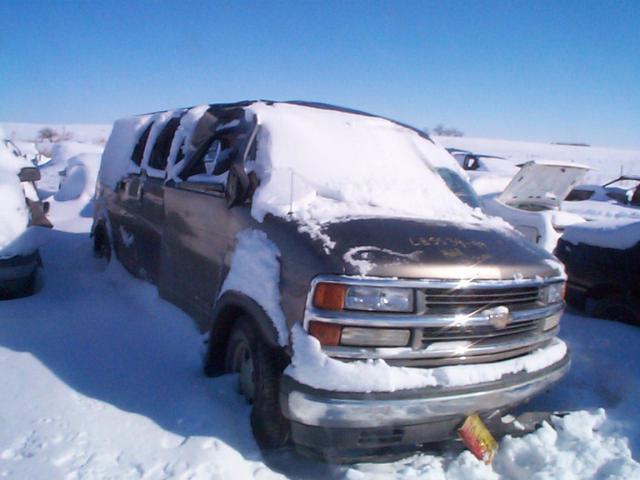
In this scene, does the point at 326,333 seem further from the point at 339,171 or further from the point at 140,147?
the point at 140,147

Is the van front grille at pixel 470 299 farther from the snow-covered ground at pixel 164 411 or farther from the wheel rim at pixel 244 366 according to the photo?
the wheel rim at pixel 244 366

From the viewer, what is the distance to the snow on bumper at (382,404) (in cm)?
228

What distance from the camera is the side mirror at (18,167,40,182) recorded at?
501 centimetres

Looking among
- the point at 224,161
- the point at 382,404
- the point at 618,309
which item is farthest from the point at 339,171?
the point at 618,309

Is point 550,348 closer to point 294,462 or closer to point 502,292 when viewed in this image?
point 502,292

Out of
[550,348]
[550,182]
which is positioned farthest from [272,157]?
[550,182]

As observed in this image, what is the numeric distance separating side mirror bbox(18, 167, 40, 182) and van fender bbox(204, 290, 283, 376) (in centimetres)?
311

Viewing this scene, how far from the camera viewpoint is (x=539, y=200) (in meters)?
6.70

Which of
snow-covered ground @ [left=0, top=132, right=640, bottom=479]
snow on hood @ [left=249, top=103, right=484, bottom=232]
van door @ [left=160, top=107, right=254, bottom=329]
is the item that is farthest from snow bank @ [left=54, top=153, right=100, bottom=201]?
snow on hood @ [left=249, top=103, right=484, bottom=232]

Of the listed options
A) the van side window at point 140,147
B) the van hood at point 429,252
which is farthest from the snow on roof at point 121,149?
the van hood at point 429,252

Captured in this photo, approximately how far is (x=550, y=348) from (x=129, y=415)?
2.39m

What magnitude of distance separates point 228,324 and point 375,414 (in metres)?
1.14

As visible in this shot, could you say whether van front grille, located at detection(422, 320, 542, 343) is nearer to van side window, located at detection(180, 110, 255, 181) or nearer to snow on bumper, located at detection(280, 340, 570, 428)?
snow on bumper, located at detection(280, 340, 570, 428)

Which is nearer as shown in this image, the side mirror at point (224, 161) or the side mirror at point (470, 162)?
the side mirror at point (224, 161)
